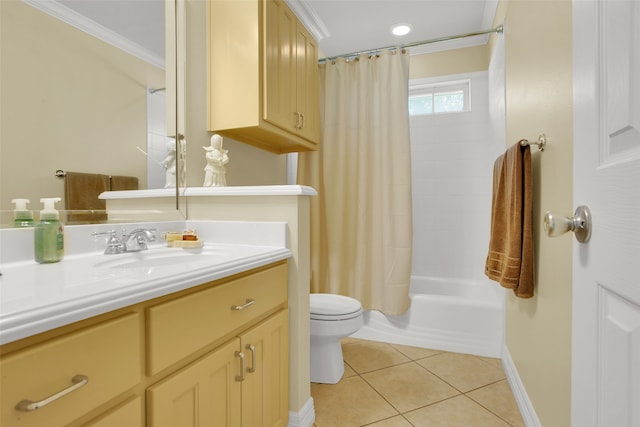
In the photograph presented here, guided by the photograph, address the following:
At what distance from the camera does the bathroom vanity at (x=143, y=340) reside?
523mm

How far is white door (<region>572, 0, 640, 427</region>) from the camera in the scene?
43cm

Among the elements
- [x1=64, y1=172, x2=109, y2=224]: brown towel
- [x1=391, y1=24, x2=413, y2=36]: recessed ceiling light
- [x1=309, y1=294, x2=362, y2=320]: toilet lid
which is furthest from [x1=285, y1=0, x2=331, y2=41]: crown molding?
[x1=309, y1=294, x2=362, y2=320]: toilet lid

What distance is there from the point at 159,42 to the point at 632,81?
5.45 ft

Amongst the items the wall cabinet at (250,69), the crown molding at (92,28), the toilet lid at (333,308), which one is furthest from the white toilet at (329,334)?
the crown molding at (92,28)

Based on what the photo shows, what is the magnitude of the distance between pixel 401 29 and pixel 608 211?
8.31 feet

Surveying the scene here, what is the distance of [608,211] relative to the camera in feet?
1.58

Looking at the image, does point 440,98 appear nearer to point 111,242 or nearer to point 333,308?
point 333,308

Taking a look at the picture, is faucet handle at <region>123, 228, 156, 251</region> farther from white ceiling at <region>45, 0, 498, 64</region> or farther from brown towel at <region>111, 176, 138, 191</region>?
white ceiling at <region>45, 0, 498, 64</region>

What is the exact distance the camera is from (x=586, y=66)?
56 centimetres

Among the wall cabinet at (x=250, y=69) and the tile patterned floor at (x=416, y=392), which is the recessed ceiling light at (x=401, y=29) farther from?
the tile patterned floor at (x=416, y=392)

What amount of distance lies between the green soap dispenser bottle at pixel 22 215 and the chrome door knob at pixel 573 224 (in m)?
1.34

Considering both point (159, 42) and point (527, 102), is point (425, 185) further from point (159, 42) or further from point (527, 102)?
point (159, 42)

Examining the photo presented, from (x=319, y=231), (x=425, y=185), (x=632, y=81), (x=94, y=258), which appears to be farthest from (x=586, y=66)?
(x=425, y=185)

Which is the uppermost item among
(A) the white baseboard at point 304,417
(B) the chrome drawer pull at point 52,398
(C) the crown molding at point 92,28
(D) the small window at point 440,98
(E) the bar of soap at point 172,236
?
(D) the small window at point 440,98
